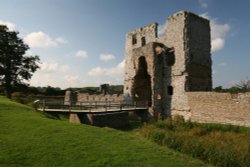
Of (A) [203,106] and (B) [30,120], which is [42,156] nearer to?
(B) [30,120]

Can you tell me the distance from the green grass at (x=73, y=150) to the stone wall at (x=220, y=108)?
34.4 ft

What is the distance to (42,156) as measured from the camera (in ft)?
24.5

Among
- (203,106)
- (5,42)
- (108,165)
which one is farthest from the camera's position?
(5,42)

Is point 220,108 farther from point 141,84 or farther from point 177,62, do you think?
point 141,84

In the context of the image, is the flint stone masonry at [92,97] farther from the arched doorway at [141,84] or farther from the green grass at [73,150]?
the green grass at [73,150]

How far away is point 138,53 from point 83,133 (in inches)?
708

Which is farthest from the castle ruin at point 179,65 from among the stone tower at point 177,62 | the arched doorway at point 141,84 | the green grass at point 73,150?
the green grass at point 73,150

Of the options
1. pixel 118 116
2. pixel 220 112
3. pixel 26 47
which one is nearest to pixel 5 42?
pixel 26 47

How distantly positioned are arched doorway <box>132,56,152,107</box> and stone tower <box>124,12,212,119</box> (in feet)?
2.24

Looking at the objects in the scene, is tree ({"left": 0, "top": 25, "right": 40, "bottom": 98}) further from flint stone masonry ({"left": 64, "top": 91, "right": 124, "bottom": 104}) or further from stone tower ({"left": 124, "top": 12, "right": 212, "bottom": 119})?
stone tower ({"left": 124, "top": 12, "right": 212, "bottom": 119})

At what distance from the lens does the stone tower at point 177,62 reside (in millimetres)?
23953

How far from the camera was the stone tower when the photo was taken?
23953mm

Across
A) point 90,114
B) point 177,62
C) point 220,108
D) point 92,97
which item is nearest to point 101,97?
Answer: point 92,97

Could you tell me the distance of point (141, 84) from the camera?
29422 millimetres
